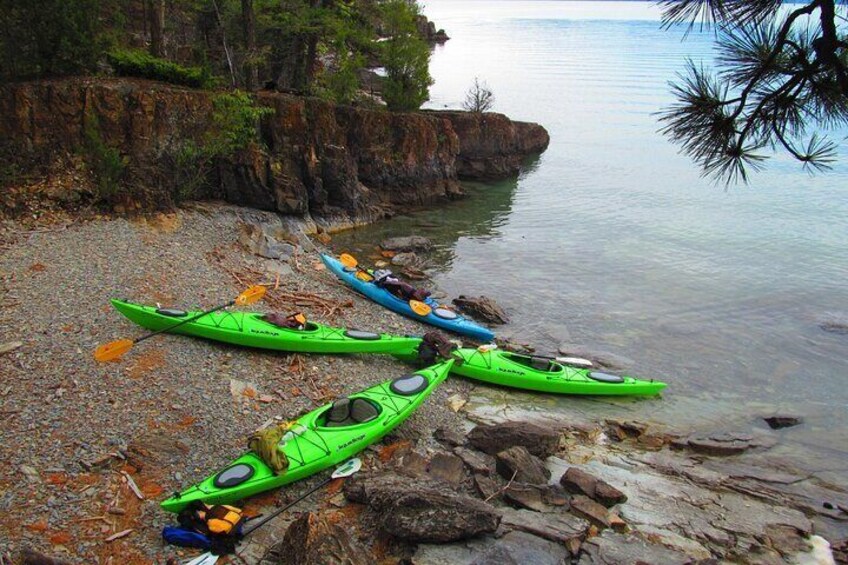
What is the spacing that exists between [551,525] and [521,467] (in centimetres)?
118

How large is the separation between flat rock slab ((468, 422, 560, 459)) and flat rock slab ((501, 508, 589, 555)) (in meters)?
1.53

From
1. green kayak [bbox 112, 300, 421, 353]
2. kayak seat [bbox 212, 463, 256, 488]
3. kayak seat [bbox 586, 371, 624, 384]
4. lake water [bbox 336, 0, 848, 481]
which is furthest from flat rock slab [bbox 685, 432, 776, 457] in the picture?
kayak seat [bbox 212, 463, 256, 488]

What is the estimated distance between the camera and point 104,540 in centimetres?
582

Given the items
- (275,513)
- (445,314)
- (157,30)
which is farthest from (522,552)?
(157,30)

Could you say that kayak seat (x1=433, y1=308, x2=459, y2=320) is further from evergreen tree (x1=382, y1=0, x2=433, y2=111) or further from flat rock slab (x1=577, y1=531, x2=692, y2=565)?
evergreen tree (x1=382, y1=0, x2=433, y2=111)

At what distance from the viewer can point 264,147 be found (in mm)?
17781

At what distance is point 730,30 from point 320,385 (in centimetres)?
755

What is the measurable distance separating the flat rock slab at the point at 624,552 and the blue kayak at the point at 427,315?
255 inches

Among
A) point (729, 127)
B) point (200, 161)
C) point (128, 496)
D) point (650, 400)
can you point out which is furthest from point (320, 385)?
point (200, 161)

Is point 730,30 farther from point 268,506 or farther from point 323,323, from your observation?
point 323,323

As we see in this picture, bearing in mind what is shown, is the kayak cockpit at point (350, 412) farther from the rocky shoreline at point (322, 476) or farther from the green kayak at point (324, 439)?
the rocky shoreline at point (322, 476)

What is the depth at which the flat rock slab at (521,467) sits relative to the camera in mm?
7465

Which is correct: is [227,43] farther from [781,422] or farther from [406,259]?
[781,422]

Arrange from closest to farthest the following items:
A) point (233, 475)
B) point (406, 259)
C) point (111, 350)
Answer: point (233, 475) < point (111, 350) < point (406, 259)
